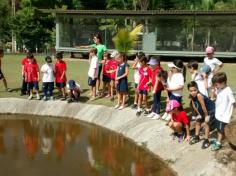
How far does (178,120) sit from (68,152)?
2.50m

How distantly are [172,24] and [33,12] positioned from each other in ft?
57.3

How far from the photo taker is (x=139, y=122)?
11508 mm

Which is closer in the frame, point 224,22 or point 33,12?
point 224,22

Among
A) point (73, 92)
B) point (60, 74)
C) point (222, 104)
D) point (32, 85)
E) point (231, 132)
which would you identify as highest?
point (60, 74)

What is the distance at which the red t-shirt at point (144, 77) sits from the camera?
12.1m

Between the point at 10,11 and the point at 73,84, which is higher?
the point at 10,11

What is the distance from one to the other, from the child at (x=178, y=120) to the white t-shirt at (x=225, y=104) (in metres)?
1.12

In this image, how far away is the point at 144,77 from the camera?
12.1 meters

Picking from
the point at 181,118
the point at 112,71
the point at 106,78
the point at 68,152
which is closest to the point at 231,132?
the point at 181,118

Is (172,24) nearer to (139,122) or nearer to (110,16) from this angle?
(110,16)

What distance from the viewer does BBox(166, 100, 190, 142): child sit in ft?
31.3

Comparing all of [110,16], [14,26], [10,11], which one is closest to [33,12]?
[14,26]

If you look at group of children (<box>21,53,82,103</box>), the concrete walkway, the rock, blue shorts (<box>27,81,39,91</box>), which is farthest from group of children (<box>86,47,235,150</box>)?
blue shorts (<box>27,81,39,91</box>)

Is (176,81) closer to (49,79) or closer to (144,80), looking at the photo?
(144,80)
